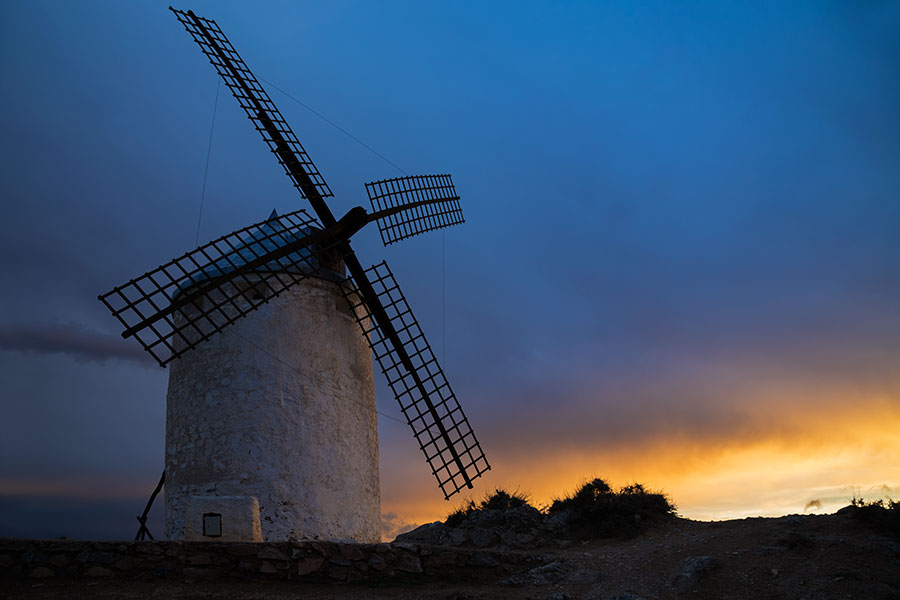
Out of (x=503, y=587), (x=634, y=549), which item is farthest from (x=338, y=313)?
(x=634, y=549)

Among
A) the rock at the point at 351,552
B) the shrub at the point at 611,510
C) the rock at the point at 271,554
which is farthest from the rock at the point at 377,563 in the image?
the shrub at the point at 611,510

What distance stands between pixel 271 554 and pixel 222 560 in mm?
629

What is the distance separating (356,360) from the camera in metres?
12.1

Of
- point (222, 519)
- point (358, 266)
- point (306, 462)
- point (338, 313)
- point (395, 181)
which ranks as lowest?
point (222, 519)

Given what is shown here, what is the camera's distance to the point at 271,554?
8805 millimetres

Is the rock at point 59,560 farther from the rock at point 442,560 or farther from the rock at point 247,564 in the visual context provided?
the rock at point 442,560

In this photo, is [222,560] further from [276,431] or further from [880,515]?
[880,515]

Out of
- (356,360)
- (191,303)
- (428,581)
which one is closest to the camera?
(428,581)

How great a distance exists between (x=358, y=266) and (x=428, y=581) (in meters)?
5.81

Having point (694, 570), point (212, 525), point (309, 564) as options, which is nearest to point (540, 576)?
point (694, 570)

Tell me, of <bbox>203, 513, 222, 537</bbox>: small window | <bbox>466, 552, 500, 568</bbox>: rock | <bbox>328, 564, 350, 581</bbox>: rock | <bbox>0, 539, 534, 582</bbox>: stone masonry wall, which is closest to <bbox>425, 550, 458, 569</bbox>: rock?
<bbox>0, 539, 534, 582</bbox>: stone masonry wall

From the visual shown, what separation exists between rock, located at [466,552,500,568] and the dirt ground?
0.38ft

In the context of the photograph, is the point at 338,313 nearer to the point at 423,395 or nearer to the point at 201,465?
the point at 423,395

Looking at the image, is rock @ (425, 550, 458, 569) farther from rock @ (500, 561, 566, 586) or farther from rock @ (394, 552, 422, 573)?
rock @ (500, 561, 566, 586)
